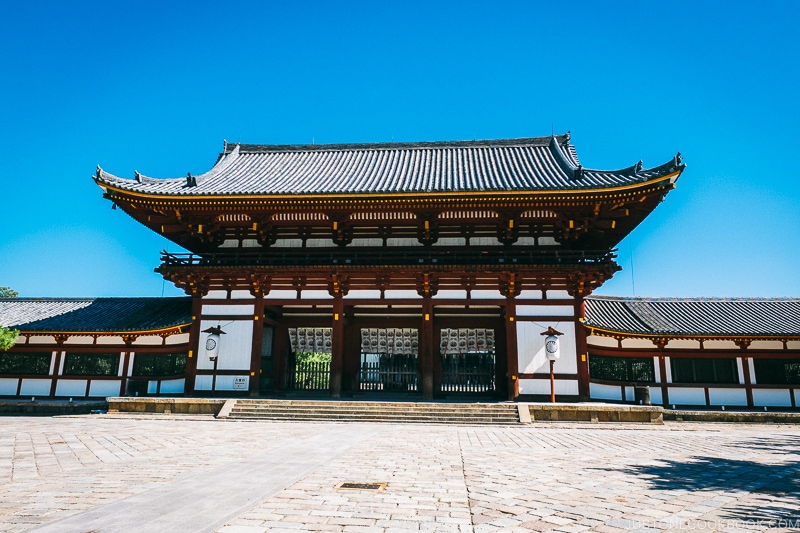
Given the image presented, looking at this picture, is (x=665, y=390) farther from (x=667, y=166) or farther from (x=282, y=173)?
(x=282, y=173)

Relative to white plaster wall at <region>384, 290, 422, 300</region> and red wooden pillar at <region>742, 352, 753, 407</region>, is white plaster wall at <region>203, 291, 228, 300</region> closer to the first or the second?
white plaster wall at <region>384, 290, 422, 300</region>

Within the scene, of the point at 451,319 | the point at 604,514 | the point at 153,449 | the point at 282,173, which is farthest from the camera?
the point at 282,173

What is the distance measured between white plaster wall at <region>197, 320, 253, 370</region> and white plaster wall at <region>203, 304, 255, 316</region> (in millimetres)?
353

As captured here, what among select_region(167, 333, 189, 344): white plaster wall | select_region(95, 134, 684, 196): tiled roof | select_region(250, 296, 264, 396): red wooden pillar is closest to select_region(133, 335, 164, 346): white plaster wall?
select_region(167, 333, 189, 344): white plaster wall

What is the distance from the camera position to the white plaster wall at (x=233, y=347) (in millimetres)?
17656

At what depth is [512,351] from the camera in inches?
657

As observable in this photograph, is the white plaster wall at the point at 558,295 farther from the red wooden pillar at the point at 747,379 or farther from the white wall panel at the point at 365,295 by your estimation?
the red wooden pillar at the point at 747,379

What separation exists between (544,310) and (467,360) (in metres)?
4.05

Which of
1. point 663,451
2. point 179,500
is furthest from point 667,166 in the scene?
point 179,500

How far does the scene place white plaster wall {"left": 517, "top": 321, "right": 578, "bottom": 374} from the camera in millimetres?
16578

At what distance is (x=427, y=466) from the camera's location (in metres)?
7.64

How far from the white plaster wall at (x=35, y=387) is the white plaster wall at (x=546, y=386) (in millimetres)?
19420

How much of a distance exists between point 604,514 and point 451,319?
563 inches

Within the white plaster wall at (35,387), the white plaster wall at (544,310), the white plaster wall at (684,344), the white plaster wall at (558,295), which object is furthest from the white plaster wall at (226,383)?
the white plaster wall at (684,344)
